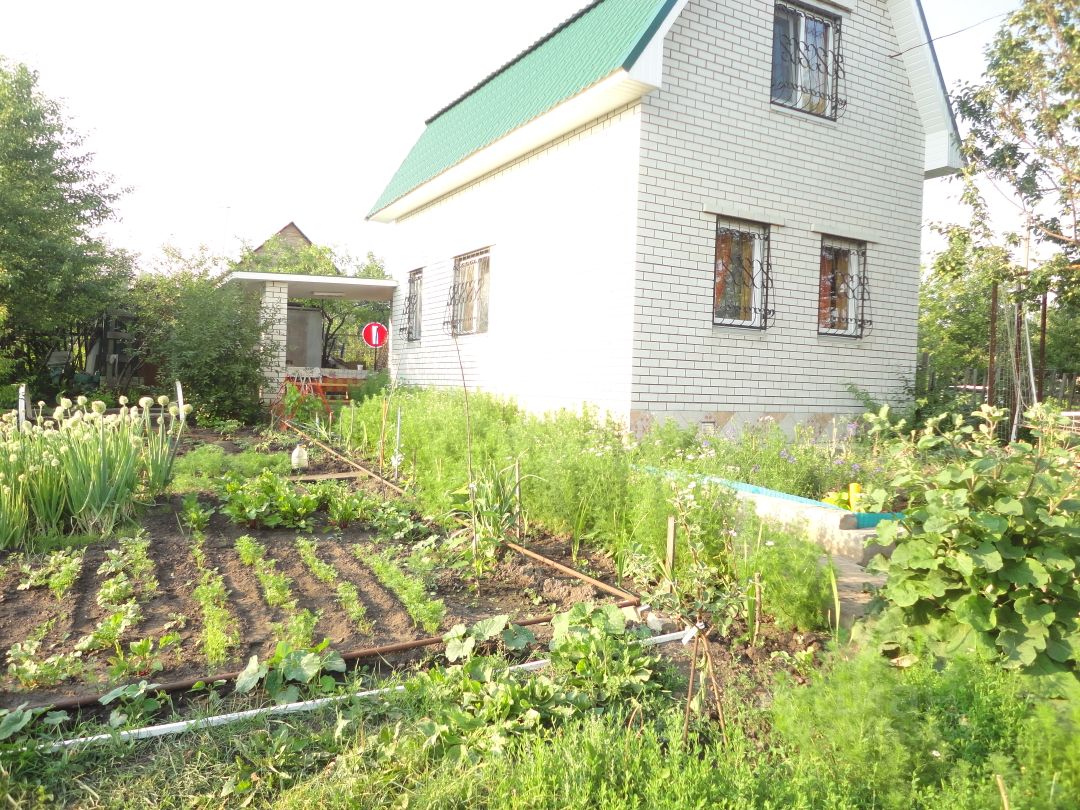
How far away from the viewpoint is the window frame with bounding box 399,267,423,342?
12.2 m

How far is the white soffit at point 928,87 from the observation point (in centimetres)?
879

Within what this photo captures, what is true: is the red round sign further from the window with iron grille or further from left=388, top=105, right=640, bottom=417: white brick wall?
left=388, top=105, right=640, bottom=417: white brick wall

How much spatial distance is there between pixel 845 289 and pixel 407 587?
7.00 meters

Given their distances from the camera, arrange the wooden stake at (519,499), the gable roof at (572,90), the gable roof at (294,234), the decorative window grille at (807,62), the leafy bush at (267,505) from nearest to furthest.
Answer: the wooden stake at (519,499) → the leafy bush at (267,505) → the gable roof at (572,90) → the decorative window grille at (807,62) → the gable roof at (294,234)

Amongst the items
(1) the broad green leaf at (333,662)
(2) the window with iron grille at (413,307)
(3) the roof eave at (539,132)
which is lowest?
(1) the broad green leaf at (333,662)

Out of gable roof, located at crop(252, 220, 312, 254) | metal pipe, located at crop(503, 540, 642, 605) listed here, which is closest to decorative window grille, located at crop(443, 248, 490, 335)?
metal pipe, located at crop(503, 540, 642, 605)

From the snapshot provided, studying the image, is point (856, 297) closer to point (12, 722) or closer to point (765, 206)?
point (765, 206)

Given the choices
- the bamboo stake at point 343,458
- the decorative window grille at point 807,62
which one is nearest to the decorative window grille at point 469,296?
the bamboo stake at point 343,458

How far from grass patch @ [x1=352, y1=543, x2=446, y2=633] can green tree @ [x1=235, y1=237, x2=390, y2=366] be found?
61.8 feet

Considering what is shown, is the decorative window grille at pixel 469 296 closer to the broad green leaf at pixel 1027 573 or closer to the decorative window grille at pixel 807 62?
the decorative window grille at pixel 807 62

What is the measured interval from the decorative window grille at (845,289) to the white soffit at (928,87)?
5.47 ft

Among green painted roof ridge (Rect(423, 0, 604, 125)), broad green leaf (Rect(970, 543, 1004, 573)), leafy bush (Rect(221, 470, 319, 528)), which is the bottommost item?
leafy bush (Rect(221, 470, 319, 528))

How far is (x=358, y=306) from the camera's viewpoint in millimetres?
23938

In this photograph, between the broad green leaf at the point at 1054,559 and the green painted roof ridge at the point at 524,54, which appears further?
the green painted roof ridge at the point at 524,54
